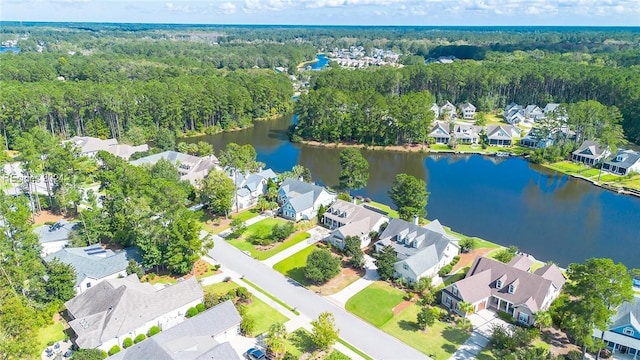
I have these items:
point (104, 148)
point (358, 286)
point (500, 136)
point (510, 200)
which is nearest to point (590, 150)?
point (500, 136)

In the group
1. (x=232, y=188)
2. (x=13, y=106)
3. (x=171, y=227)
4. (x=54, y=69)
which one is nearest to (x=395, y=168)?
(x=232, y=188)

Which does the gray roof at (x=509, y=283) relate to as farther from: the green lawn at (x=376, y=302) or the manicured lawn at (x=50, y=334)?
the manicured lawn at (x=50, y=334)

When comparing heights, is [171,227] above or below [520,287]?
above

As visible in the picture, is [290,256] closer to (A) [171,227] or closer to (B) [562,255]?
(A) [171,227]

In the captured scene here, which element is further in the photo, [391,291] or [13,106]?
[13,106]

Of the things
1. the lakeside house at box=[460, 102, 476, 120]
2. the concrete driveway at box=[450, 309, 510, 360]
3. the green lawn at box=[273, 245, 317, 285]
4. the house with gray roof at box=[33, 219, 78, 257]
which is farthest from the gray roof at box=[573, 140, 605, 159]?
the house with gray roof at box=[33, 219, 78, 257]

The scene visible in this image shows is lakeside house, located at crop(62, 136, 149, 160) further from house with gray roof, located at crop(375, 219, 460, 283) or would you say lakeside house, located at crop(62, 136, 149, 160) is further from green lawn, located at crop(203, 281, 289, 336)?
house with gray roof, located at crop(375, 219, 460, 283)
